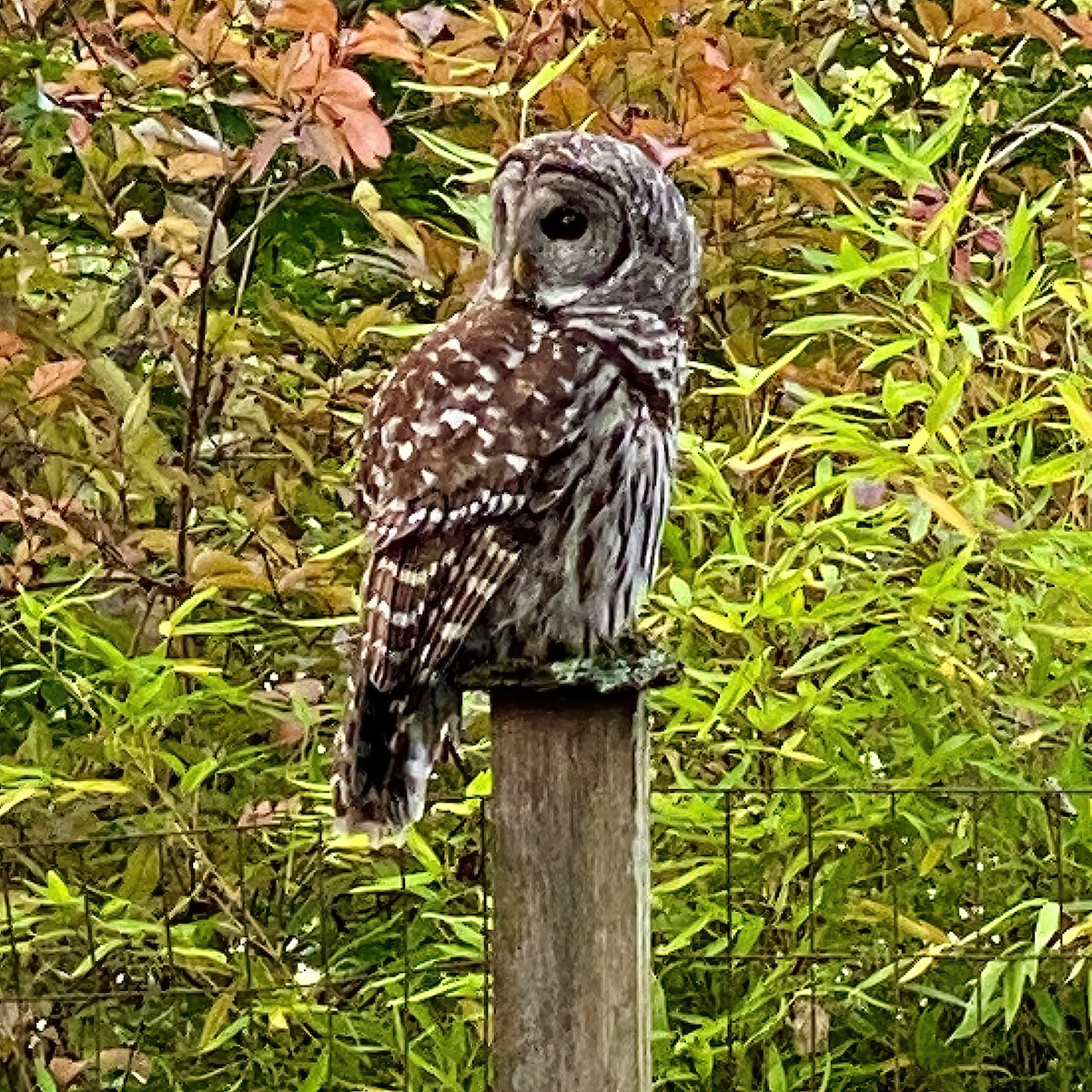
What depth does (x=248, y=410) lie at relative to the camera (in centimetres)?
250

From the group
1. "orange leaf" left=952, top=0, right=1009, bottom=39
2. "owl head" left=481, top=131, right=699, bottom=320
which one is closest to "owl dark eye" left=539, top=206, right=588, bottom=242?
"owl head" left=481, top=131, right=699, bottom=320

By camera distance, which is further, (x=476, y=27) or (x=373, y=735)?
(x=476, y=27)

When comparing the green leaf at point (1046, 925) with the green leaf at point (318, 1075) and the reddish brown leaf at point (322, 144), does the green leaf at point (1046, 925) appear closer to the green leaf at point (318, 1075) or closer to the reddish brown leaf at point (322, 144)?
the green leaf at point (318, 1075)

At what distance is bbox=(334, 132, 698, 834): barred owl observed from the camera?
1.63m

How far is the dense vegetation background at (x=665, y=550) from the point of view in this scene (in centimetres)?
205

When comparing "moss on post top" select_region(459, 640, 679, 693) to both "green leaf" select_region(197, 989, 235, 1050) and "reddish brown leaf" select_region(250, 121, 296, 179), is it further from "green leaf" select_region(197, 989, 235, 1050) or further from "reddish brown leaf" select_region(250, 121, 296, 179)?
"green leaf" select_region(197, 989, 235, 1050)

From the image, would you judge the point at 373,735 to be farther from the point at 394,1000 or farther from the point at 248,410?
the point at 248,410

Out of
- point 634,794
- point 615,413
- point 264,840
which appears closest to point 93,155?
point 264,840

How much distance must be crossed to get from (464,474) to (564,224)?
0.65 feet

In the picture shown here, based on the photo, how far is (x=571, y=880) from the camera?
4.84 ft

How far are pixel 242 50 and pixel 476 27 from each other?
0.97ft

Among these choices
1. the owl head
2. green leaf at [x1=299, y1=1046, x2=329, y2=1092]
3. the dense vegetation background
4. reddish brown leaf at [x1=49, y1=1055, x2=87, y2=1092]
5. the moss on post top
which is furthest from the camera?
reddish brown leaf at [x1=49, y1=1055, x2=87, y2=1092]

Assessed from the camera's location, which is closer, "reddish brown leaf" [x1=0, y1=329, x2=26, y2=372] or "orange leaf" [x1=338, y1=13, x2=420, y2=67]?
"orange leaf" [x1=338, y1=13, x2=420, y2=67]

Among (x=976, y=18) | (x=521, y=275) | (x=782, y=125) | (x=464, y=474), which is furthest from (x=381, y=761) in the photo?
(x=976, y=18)
